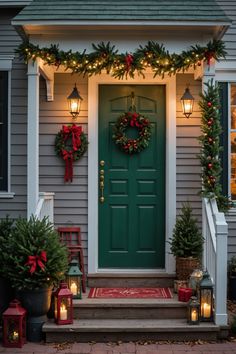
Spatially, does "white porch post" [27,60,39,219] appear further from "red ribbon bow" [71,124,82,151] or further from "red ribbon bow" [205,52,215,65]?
"red ribbon bow" [205,52,215,65]

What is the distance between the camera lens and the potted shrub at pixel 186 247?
713cm

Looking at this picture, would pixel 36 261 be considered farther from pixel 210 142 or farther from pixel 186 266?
pixel 210 142

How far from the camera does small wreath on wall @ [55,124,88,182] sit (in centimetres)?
778

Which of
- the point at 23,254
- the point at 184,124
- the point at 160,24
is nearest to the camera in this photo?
the point at 23,254

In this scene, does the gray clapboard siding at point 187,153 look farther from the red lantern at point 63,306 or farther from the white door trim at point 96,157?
the red lantern at point 63,306

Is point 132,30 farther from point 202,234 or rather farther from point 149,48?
point 202,234

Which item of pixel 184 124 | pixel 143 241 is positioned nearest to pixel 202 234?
pixel 143 241

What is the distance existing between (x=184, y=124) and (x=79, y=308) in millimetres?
2779

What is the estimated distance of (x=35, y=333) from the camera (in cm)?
634

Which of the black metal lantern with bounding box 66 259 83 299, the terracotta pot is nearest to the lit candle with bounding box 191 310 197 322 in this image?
the terracotta pot

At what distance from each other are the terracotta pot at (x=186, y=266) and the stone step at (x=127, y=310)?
1.85 feet

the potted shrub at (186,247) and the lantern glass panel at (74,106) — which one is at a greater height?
the lantern glass panel at (74,106)

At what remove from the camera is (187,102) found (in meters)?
7.70

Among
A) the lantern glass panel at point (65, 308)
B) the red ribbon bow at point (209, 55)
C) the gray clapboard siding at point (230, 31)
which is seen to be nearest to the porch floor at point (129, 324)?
the lantern glass panel at point (65, 308)
